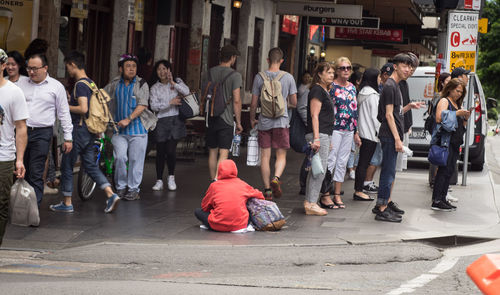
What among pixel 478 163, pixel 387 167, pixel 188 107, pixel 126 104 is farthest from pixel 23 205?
pixel 478 163

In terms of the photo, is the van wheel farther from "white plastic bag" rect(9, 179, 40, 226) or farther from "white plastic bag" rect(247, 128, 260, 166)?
"white plastic bag" rect(9, 179, 40, 226)

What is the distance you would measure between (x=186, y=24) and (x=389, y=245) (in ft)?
39.1

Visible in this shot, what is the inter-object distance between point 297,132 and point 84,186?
2.89m

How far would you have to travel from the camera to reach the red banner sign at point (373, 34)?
2945 cm

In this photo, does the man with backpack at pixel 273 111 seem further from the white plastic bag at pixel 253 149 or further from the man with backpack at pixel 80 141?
the man with backpack at pixel 80 141

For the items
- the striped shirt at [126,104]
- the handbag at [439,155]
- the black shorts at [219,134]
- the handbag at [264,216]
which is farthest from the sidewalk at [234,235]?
the striped shirt at [126,104]

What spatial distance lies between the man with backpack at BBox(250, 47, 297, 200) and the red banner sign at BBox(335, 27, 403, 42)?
1760 cm

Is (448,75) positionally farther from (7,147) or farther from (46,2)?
(7,147)

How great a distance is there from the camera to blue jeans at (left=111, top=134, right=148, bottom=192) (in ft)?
38.3

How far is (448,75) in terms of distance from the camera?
13.4 meters

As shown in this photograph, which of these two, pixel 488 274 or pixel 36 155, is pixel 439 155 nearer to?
pixel 36 155

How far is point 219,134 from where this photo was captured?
12.3 metres

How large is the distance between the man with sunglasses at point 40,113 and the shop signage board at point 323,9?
10.2 meters

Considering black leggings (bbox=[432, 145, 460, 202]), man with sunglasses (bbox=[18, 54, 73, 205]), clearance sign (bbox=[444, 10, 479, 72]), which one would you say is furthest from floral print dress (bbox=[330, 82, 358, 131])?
man with sunglasses (bbox=[18, 54, 73, 205])
